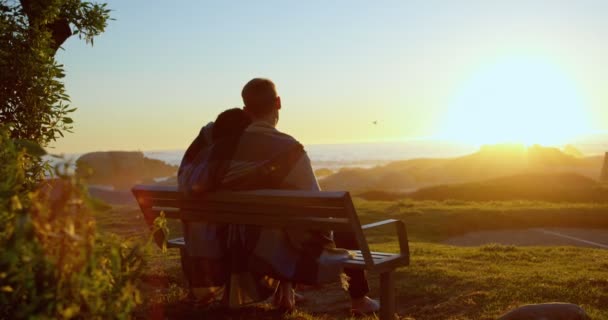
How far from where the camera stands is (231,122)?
16.2 ft

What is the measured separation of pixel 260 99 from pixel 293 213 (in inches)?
38.9

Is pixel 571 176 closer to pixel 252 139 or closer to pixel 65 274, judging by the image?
pixel 252 139

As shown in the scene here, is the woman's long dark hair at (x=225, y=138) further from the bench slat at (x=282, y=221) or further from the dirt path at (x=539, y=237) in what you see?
the dirt path at (x=539, y=237)

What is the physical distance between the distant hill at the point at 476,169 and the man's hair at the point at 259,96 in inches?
1568

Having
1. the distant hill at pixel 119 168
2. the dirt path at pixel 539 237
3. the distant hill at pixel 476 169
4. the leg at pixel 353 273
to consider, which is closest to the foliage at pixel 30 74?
the leg at pixel 353 273

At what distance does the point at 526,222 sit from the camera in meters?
15.5

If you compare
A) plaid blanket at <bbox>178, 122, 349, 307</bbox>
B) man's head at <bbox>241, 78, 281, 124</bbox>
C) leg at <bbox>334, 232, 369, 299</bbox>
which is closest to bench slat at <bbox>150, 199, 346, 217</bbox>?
plaid blanket at <bbox>178, 122, 349, 307</bbox>

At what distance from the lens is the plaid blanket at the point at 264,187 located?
4.75m

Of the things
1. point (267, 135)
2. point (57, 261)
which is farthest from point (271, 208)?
point (57, 261)

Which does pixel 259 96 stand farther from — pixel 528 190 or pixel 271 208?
pixel 528 190

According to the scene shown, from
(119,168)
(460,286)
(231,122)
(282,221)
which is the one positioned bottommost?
(119,168)

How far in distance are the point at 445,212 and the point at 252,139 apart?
1290 cm

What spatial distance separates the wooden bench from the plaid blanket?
15cm

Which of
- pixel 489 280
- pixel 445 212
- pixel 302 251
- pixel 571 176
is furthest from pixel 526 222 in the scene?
pixel 571 176
